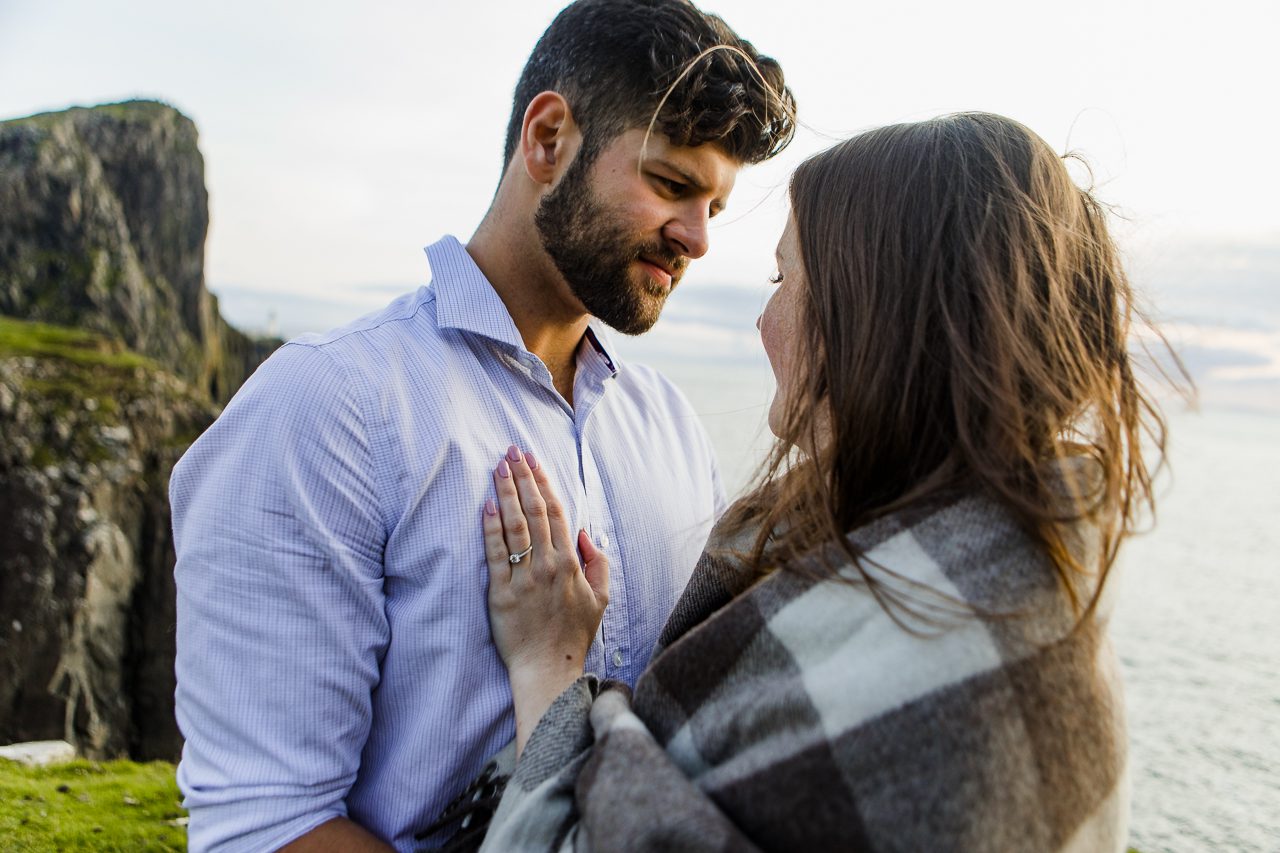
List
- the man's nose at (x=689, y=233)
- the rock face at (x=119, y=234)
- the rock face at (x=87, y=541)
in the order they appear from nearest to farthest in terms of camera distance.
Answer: the man's nose at (x=689, y=233) → the rock face at (x=87, y=541) → the rock face at (x=119, y=234)

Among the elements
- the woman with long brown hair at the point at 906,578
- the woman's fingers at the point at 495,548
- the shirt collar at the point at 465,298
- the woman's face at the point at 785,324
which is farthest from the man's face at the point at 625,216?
the woman's fingers at the point at 495,548

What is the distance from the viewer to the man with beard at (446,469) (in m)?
2.00

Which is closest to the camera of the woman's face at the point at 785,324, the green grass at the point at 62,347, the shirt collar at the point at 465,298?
A: the woman's face at the point at 785,324

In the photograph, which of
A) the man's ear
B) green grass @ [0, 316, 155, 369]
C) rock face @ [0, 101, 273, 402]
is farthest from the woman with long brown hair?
rock face @ [0, 101, 273, 402]

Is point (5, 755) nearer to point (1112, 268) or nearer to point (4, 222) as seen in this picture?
point (1112, 268)

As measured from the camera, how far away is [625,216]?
2795 mm

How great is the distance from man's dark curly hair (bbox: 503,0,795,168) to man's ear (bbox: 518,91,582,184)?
0.03 metres

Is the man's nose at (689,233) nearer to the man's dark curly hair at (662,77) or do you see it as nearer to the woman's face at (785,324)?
the man's dark curly hair at (662,77)

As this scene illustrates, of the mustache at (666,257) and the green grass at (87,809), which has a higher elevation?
the mustache at (666,257)

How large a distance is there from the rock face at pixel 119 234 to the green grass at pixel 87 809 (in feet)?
129

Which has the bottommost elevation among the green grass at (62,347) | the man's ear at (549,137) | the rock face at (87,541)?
the rock face at (87,541)

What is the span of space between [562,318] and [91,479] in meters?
19.3

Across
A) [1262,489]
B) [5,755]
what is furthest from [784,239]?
[1262,489]

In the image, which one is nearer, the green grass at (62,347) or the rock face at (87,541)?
the rock face at (87,541)
